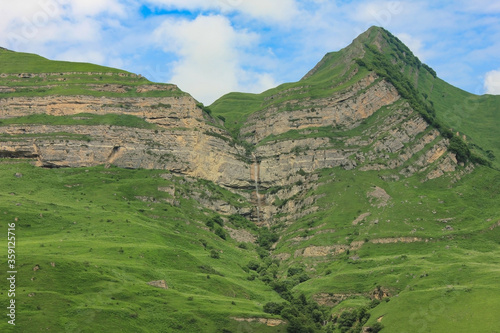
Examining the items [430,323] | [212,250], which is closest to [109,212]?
[212,250]

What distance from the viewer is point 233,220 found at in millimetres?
171875

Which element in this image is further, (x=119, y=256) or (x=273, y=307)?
(x=119, y=256)

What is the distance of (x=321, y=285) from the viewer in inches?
4793

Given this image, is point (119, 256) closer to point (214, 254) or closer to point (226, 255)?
point (214, 254)

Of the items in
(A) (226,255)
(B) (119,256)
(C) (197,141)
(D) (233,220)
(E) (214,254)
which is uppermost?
(C) (197,141)

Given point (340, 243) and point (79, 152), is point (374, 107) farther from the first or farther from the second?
point (79, 152)

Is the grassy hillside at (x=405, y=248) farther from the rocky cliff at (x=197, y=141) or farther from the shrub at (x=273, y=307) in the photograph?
the shrub at (x=273, y=307)

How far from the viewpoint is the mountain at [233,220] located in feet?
306

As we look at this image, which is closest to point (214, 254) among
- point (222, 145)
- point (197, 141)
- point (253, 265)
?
point (253, 265)

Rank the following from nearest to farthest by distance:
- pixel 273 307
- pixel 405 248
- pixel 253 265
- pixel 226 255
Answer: pixel 273 307, pixel 405 248, pixel 253 265, pixel 226 255

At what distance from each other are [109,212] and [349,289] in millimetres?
62268

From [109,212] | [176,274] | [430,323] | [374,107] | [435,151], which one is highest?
[374,107]

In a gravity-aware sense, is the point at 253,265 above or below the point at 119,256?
below

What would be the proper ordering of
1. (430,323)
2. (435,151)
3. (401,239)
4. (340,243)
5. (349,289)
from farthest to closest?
1. (435,151)
2. (340,243)
3. (401,239)
4. (349,289)
5. (430,323)
